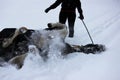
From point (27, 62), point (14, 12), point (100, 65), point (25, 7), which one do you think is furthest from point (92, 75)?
point (25, 7)

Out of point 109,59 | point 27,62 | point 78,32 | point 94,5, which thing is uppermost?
point 27,62

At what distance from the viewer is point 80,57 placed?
15.4 ft

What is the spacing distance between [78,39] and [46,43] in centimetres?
180

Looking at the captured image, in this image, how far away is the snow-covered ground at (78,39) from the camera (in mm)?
4016

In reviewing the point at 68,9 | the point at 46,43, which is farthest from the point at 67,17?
the point at 46,43

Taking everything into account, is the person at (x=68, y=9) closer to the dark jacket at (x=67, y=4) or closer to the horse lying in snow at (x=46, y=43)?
the dark jacket at (x=67, y=4)

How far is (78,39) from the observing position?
6.13 metres

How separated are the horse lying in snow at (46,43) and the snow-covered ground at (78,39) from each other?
0.40 feet

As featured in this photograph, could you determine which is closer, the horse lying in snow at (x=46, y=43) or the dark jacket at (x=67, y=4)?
the horse lying in snow at (x=46, y=43)

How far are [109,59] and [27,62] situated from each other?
1416mm

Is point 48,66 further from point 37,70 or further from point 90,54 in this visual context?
point 90,54

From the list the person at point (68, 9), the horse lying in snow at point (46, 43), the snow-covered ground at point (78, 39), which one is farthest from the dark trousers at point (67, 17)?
the horse lying in snow at point (46, 43)

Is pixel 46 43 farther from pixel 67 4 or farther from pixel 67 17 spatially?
pixel 67 17

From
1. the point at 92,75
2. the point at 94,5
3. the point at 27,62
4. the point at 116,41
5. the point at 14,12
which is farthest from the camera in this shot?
the point at 94,5
